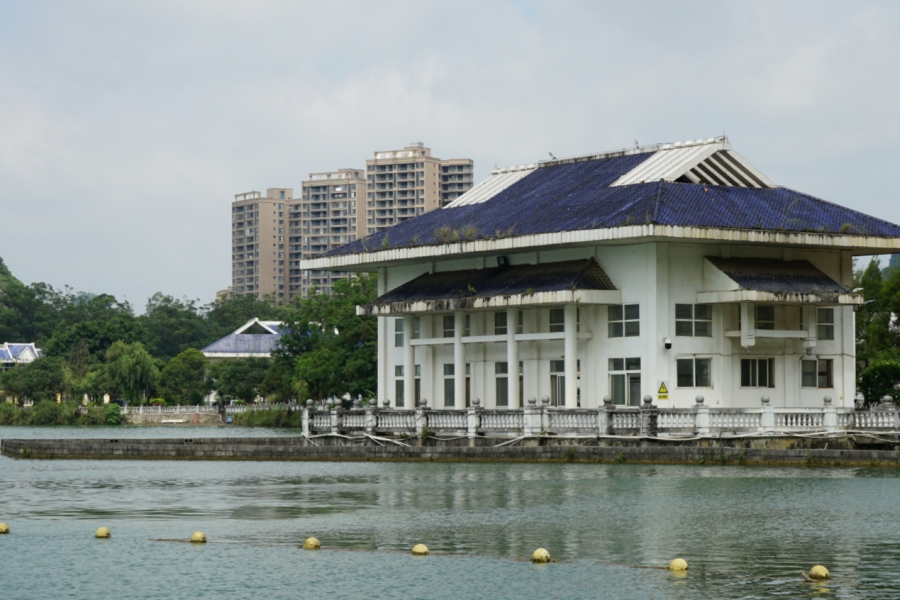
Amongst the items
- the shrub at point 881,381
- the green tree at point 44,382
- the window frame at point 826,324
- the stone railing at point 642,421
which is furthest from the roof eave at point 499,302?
the green tree at point 44,382

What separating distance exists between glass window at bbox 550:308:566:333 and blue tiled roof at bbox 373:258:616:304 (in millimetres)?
1542

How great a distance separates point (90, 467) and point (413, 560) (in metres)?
29.5

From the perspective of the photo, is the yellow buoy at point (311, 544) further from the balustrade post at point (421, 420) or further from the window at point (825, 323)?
the window at point (825, 323)

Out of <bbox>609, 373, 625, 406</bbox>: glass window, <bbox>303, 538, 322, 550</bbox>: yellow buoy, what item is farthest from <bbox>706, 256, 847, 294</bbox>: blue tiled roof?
<bbox>303, 538, 322, 550</bbox>: yellow buoy

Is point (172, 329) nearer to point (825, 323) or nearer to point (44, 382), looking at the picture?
point (44, 382)

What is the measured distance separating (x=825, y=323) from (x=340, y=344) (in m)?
44.9

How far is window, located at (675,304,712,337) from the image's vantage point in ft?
176

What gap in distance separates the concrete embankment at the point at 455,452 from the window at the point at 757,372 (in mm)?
8594

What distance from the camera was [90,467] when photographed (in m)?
50.8

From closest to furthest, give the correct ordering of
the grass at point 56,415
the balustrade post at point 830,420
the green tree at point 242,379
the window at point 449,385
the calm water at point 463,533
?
the calm water at point 463,533 < the balustrade post at point 830,420 < the window at point 449,385 < the grass at point 56,415 < the green tree at point 242,379

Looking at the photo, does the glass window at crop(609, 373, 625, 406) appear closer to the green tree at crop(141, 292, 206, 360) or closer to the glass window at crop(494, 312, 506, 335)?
the glass window at crop(494, 312, 506, 335)

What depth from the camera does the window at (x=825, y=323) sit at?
A: 5634 centimetres

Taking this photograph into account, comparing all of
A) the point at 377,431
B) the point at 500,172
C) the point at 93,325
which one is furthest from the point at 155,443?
the point at 93,325

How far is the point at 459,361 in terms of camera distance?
59406 mm
